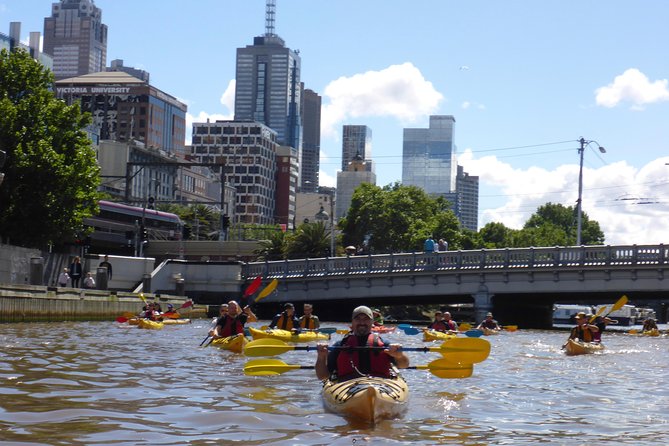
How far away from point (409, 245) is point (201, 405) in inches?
3415

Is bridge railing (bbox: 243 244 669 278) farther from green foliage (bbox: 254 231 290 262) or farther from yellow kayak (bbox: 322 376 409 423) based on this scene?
yellow kayak (bbox: 322 376 409 423)

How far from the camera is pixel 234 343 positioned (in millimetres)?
23938

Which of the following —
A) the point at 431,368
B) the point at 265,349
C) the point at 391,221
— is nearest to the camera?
the point at 431,368

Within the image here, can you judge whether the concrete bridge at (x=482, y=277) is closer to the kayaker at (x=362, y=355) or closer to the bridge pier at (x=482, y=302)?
the bridge pier at (x=482, y=302)

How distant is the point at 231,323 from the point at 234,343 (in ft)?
3.81

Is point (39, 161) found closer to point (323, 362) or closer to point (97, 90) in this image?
point (323, 362)

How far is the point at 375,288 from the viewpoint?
55656mm

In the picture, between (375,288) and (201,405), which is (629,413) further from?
(375,288)

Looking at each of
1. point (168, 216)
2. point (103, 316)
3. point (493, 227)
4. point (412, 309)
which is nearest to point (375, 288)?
point (103, 316)

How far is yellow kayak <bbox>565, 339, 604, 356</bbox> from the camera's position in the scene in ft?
93.3

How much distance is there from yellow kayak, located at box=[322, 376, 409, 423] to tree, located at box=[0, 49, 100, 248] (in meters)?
32.2

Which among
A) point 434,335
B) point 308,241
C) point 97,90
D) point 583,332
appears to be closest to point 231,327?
point 434,335

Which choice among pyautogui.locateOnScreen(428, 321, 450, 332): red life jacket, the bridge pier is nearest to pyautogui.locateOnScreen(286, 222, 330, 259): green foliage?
the bridge pier

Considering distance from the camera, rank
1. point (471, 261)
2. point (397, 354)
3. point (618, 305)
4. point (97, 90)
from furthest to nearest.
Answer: point (97, 90)
point (471, 261)
point (618, 305)
point (397, 354)
